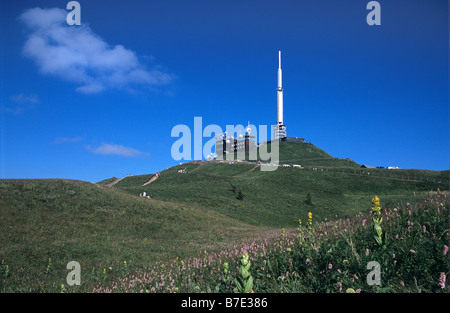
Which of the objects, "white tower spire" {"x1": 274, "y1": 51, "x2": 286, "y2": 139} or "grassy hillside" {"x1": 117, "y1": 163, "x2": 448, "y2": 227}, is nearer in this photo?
"grassy hillside" {"x1": 117, "y1": 163, "x2": 448, "y2": 227}

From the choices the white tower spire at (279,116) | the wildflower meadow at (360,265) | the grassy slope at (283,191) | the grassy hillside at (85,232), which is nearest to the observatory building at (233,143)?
the white tower spire at (279,116)

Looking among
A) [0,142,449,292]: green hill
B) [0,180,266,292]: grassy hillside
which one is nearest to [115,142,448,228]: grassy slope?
[0,142,449,292]: green hill

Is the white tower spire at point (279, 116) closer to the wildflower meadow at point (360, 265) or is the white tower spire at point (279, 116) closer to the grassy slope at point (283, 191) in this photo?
the grassy slope at point (283, 191)

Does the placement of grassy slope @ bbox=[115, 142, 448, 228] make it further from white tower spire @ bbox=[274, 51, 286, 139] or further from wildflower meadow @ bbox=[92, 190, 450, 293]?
white tower spire @ bbox=[274, 51, 286, 139]

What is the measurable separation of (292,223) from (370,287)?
136 feet

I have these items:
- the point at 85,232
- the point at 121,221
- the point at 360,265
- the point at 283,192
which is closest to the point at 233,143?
the point at 283,192

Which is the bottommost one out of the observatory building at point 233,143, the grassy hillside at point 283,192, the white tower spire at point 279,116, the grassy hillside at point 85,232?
the grassy hillside at point 85,232

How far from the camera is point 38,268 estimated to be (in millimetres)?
14258

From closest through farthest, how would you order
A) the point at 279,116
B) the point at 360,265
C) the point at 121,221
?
the point at 360,265
the point at 121,221
the point at 279,116

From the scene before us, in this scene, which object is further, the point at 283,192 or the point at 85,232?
the point at 283,192

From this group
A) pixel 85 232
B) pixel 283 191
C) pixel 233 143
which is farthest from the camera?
pixel 233 143

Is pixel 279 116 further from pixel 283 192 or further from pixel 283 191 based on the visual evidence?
pixel 283 192

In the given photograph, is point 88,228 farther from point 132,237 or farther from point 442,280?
point 442,280
